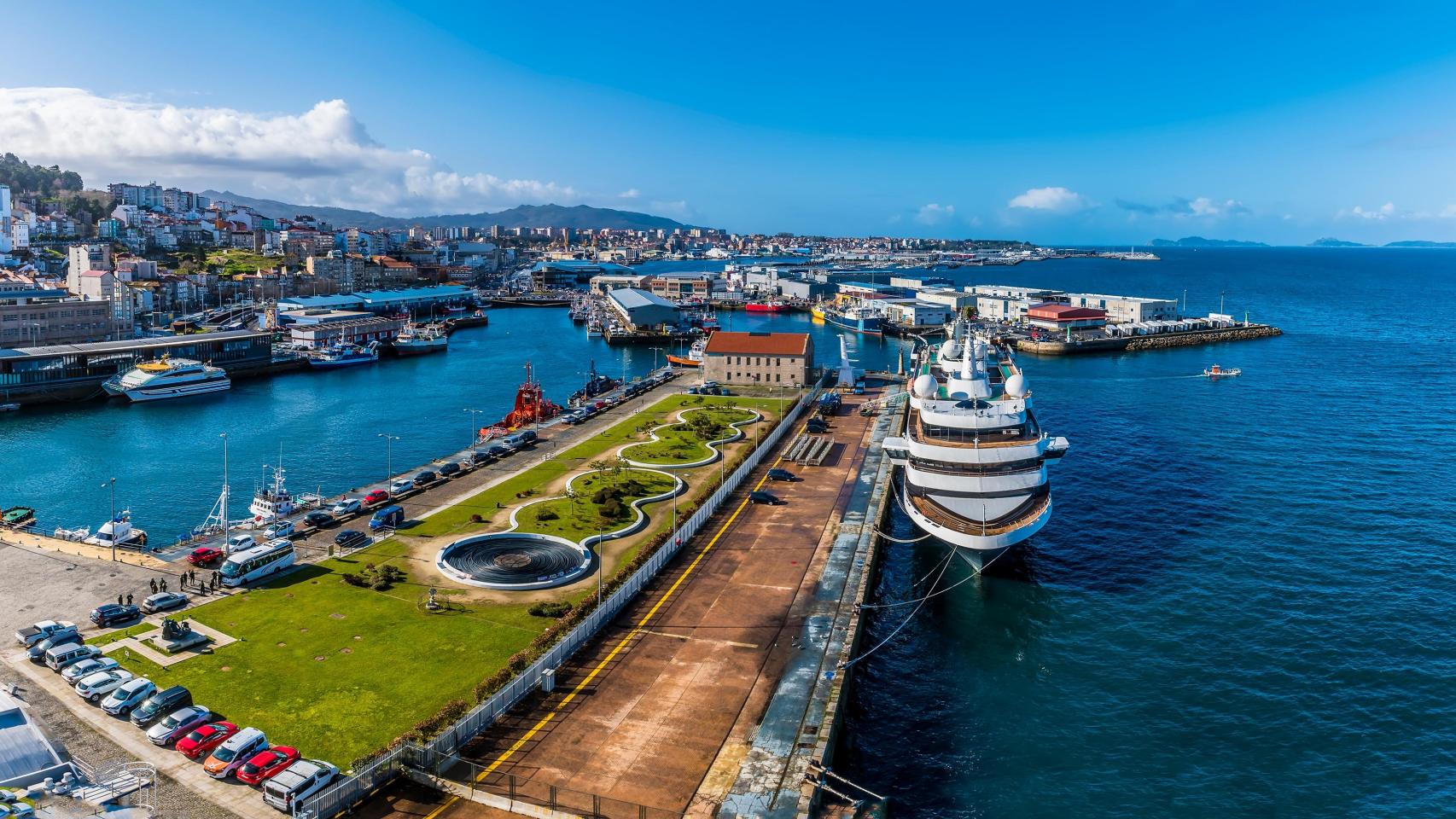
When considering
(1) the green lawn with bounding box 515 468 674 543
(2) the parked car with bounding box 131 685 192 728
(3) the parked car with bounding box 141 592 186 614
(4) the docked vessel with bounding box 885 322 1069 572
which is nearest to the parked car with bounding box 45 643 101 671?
(3) the parked car with bounding box 141 592 186 614

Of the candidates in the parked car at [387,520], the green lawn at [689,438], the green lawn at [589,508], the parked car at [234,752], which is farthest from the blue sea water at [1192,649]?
the parked car at [387,520]

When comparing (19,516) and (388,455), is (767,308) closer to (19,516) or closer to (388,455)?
(388,455)

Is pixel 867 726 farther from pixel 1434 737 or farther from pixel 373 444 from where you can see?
pixel 373 444

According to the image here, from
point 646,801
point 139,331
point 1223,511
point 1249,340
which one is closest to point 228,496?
point 646,801

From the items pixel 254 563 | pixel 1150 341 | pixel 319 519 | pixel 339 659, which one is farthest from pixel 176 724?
pixel 1150 341

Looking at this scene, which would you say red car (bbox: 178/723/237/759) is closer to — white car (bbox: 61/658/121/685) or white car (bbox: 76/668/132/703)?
white car (bbox: 76/668/132/703)

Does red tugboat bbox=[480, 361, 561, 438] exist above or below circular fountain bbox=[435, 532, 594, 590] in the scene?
above
